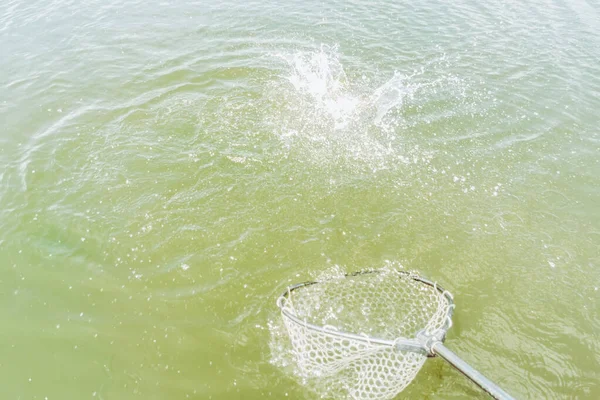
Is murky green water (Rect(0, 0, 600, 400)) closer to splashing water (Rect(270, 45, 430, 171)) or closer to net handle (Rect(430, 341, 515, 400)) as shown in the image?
splashing water (Rect(270, 45, 430, 171))

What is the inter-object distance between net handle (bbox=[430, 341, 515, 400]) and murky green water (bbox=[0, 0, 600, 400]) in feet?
4.47

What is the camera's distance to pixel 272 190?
24.7 feet

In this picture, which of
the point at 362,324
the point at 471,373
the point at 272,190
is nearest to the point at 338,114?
the point at 272,190

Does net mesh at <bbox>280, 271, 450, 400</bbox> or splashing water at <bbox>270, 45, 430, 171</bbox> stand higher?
splashing water at <bbox>270, 45, 430, 171</bbox>

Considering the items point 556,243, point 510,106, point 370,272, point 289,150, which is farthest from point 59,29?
point 556,243

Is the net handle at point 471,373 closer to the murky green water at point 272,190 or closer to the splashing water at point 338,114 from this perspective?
the murky green water at point 272,190

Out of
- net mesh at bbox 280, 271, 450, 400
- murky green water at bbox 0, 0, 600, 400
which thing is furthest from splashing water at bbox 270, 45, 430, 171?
net mesh at bbox 280, 271, 450, 400

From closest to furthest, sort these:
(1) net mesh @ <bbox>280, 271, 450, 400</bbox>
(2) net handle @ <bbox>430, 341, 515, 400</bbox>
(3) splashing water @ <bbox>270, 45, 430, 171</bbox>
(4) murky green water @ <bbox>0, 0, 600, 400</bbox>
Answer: (2) net handle @ <bbox>430, 341, 515, 400</bbox> → (1) net mesh @ <bbox>280, 271, 450, 400</bbox> → (4) murky green water @ <bbox>0, 0, 600, 400</bbox> → (3) splashing water @ <bbox>270, 45, 430, 171</bbox>

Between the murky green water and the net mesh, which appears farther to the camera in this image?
the murky green water

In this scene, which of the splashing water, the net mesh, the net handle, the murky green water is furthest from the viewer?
the splashing water

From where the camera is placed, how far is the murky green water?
17.8 feet

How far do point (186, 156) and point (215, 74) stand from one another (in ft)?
10.8

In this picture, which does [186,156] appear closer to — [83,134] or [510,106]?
[83,134]

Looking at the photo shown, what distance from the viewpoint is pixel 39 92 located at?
9875mm
